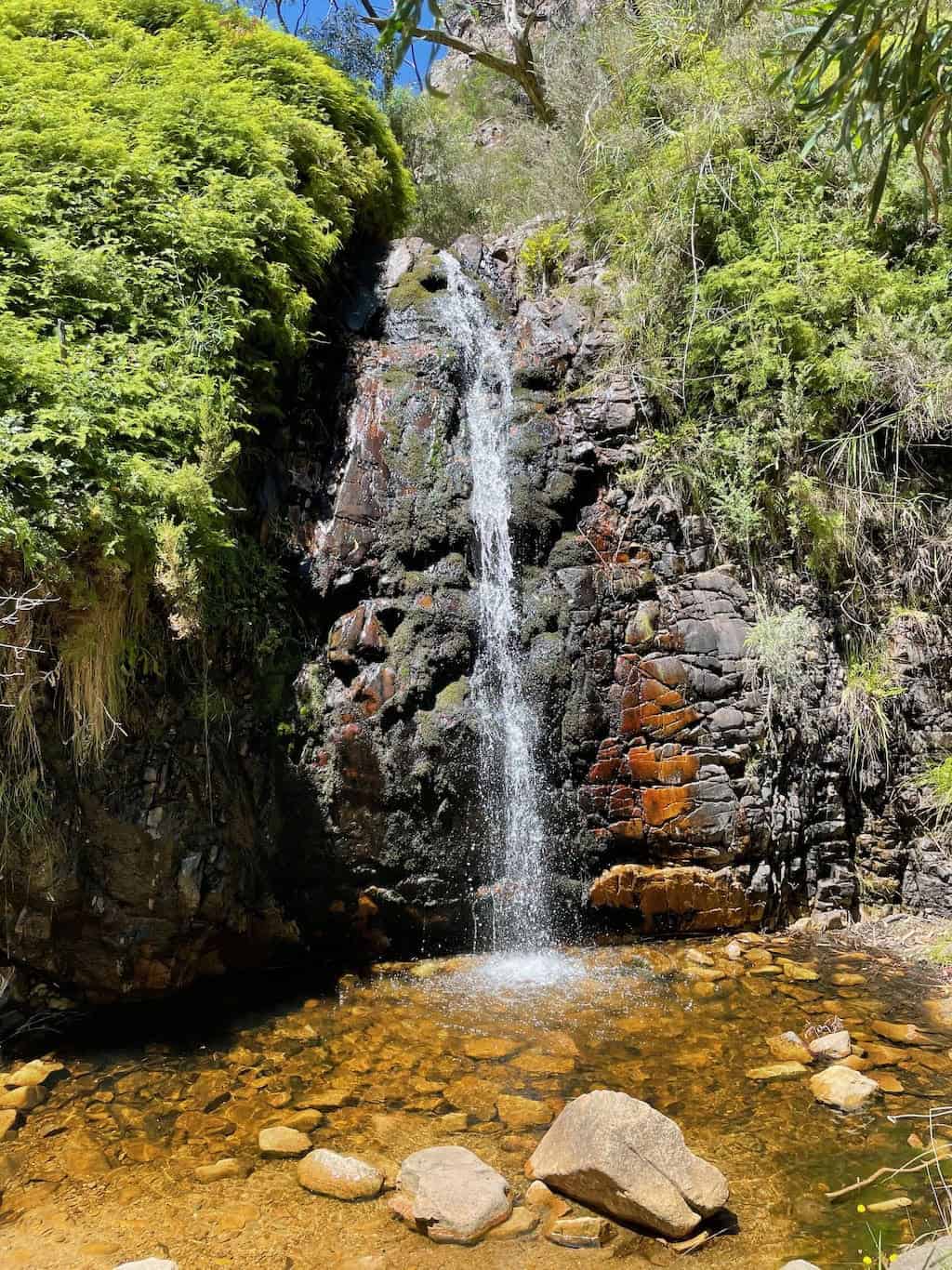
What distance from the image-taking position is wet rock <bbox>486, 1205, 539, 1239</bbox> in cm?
288

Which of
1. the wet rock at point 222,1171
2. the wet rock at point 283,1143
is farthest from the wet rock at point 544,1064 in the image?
the wet rock at point 222,1171

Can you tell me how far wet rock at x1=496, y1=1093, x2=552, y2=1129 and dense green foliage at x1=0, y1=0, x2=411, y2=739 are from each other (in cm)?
261

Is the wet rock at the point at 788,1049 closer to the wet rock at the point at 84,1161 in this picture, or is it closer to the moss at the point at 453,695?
the moss at the point at 453,695

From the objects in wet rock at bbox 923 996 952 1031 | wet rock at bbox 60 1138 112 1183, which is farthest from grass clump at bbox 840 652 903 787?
wet rock at bbox 60 1138 112 1183

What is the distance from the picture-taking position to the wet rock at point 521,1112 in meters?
3.56

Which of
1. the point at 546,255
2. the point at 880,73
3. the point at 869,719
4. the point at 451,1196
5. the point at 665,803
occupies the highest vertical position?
the point at 546,255

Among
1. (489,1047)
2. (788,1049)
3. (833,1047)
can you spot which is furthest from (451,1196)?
(833,1047)

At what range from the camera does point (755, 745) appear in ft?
18.5

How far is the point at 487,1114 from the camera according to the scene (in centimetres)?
364

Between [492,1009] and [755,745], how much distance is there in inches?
93.4

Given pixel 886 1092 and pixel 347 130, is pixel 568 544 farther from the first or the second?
pixel 347 130

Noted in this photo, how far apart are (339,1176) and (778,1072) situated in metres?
1.96

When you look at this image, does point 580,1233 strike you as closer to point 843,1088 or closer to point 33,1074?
point 843,1088

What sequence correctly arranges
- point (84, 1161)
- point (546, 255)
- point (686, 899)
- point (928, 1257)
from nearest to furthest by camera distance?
1. point (928, 1257)
2. point (84, 1161)
3. point (686, 899)
4. point (546, 255)
